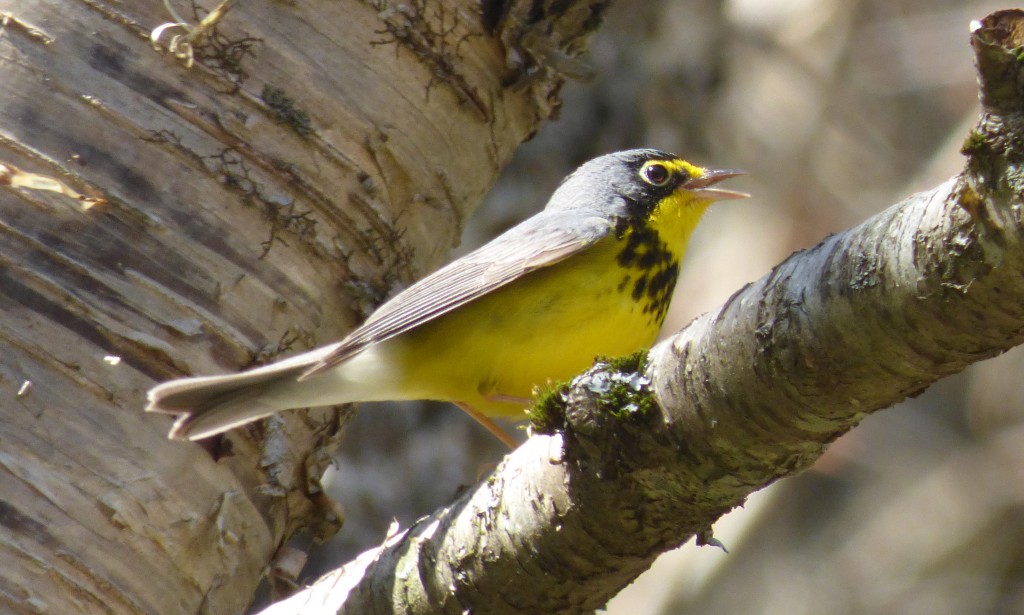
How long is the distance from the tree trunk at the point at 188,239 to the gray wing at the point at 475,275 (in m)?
0.13

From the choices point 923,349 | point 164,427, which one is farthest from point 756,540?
point 923,349

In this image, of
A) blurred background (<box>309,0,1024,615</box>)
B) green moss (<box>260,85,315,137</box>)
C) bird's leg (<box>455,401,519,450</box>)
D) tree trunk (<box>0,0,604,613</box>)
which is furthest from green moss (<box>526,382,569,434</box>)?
blurred background (<box>309,0,1024,615</box>)

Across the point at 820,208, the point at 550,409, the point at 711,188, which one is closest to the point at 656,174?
the point at 711,188

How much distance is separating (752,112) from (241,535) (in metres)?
6.25

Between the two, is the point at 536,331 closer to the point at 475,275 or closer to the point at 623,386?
the point at 475,275

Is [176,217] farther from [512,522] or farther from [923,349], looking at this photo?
[923,349]

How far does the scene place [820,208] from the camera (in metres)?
8.29

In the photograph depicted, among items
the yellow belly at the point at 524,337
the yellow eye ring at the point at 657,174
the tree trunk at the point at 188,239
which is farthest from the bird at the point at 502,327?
the yellow eye ring at the point at 657,174

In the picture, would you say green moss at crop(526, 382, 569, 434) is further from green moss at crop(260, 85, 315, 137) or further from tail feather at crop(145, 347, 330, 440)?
green moss at crop(260, 85, 315, 137)

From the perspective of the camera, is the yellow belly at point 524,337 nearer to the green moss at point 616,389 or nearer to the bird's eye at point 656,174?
the bird's eye at point 656,174

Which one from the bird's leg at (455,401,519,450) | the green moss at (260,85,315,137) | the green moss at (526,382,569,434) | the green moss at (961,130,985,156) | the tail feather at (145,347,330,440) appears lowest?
the bird's leg at (455,401,519,450)

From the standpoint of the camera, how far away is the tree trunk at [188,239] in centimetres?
331

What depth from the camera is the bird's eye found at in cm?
521

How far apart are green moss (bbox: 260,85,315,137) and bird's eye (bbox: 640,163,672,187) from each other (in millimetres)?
1847
